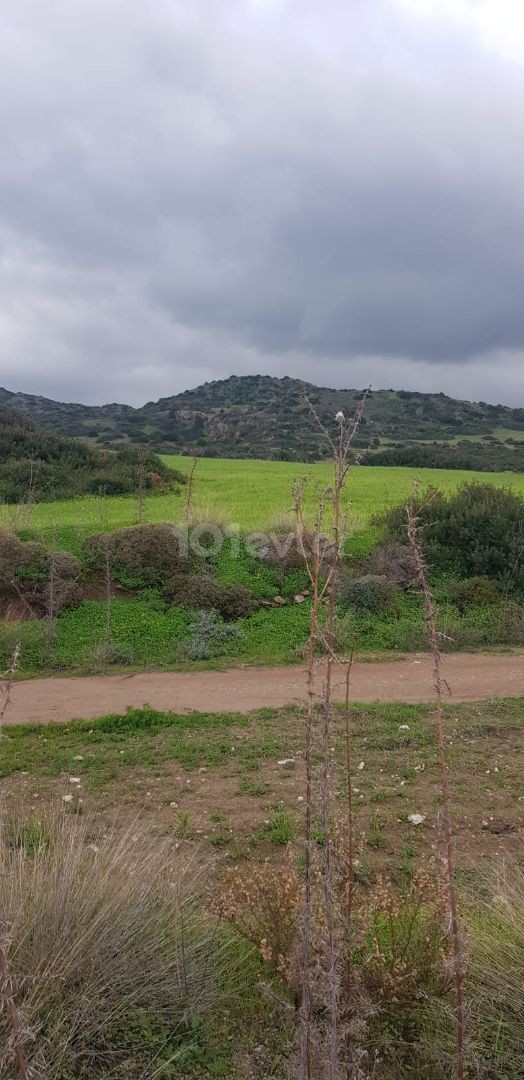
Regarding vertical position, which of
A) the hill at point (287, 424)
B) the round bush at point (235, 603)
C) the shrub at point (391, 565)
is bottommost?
the round bush at point (235, 603)

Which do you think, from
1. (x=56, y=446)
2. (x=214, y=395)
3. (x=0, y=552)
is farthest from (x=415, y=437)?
(x=0, y=552)

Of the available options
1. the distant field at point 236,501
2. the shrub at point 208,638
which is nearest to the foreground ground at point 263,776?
the shrub at point 208,638

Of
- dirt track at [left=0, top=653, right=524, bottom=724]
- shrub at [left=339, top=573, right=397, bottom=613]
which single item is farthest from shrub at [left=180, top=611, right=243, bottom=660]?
shrub at [left=339, top=573, right=397, bottom=613]

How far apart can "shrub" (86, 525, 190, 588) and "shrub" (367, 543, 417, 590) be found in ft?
13.7

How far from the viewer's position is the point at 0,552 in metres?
13.8

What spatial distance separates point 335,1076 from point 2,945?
45.3 inches

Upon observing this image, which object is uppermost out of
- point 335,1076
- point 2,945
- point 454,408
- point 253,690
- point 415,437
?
point 454,408

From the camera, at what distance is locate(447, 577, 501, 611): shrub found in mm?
13602

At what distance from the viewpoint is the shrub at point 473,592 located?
13602 millimetres

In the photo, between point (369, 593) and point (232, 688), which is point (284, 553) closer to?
point (369, 593)

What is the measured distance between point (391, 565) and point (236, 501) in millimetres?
8210

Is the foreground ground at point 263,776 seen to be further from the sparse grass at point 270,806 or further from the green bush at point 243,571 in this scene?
the green bush at point 243,571

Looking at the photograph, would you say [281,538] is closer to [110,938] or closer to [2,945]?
[110,938]

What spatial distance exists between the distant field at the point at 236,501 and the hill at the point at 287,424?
1313 centimetres
